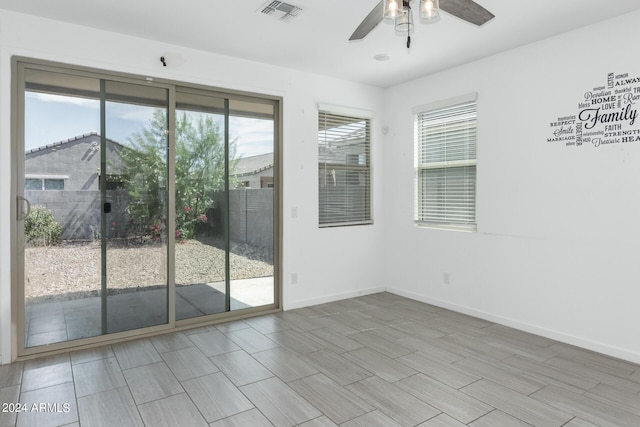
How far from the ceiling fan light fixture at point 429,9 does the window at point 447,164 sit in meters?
2.35

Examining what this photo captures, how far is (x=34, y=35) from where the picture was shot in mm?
3055

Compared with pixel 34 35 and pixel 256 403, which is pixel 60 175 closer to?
pixel 34 35

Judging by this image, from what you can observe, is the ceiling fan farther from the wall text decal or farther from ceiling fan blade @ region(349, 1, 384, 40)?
the wall text decal

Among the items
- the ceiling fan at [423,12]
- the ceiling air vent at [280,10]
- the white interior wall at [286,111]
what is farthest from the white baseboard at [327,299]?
the ceiling fan at [423,12]

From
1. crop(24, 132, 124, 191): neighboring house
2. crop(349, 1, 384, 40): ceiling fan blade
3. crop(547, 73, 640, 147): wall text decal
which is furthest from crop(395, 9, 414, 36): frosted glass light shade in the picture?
crop(24, 132, 124, 191): neighboring house

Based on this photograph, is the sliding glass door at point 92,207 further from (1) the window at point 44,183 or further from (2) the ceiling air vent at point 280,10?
(2) the ceiling air vent at point 280,10

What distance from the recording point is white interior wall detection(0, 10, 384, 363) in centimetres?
300

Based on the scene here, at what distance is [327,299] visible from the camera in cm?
473

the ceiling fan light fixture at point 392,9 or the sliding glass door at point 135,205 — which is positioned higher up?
the ceiling fan light fixture at point 392,9

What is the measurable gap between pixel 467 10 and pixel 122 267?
10.8ft

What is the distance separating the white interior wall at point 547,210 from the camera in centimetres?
309

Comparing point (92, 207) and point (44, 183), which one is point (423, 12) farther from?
point (44, 183)

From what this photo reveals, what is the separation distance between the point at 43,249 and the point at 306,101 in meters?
2.93

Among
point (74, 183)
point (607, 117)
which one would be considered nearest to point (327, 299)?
point (74, 183)
